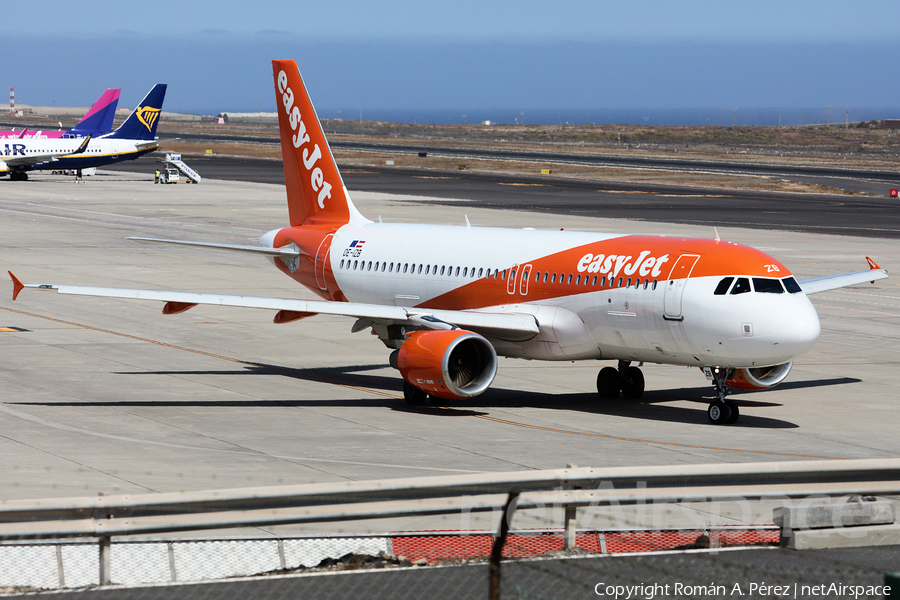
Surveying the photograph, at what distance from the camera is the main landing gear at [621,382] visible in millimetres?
30031

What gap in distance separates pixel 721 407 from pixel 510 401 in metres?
5.36

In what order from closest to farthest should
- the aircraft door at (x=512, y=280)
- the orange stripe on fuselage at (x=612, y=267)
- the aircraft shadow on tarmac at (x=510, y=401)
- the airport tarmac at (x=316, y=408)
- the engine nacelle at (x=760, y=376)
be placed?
the airport tarmac at (x=316, y=408) < the orange stripe on fuselage at (x=612, y=267) < the aircraft shadow on tarmac at (x=510, y=401) < the engine nacelle at (x=760, y=376) < the aircraft door at (x=512, y=280)

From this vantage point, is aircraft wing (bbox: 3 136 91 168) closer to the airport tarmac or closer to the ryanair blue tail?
the ryanair blue tail

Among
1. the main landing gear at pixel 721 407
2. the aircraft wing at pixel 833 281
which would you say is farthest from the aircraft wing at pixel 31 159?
the main landing gear at pixel 721 407

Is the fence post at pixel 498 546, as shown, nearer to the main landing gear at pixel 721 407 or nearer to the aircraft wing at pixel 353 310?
the main landing gear at pixel 721 407

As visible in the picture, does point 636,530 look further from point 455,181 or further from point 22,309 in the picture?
point 455,181

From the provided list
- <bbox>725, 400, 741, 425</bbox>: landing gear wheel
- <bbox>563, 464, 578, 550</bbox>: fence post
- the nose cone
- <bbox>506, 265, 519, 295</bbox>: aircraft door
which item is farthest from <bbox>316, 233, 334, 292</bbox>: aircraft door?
<bbox>563, 464, 578, 550</bbox>: fence post

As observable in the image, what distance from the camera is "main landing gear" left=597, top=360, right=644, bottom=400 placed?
30.0 m

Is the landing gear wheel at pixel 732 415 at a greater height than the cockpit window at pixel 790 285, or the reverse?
the cockpit window at pixel 790 285

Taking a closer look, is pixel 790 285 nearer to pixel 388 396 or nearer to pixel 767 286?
pixel 767 286

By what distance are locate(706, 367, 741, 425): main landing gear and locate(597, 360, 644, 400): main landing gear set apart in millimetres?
3101

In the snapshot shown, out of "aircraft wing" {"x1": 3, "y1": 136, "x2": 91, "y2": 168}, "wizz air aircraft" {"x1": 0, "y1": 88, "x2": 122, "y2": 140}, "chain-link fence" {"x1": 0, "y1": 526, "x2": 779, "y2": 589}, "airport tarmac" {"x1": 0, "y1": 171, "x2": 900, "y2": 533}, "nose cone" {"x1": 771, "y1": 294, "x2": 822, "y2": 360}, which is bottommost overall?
"chain-link fence" {"x1": 0, "y1": 526, "x2": 779, "y2": 589}

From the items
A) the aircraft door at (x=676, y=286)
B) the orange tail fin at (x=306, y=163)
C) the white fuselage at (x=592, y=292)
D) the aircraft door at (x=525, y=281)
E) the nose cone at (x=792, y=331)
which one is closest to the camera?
the nose cone at (x=792, y=331)

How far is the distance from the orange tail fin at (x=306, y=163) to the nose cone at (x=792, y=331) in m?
14.5
